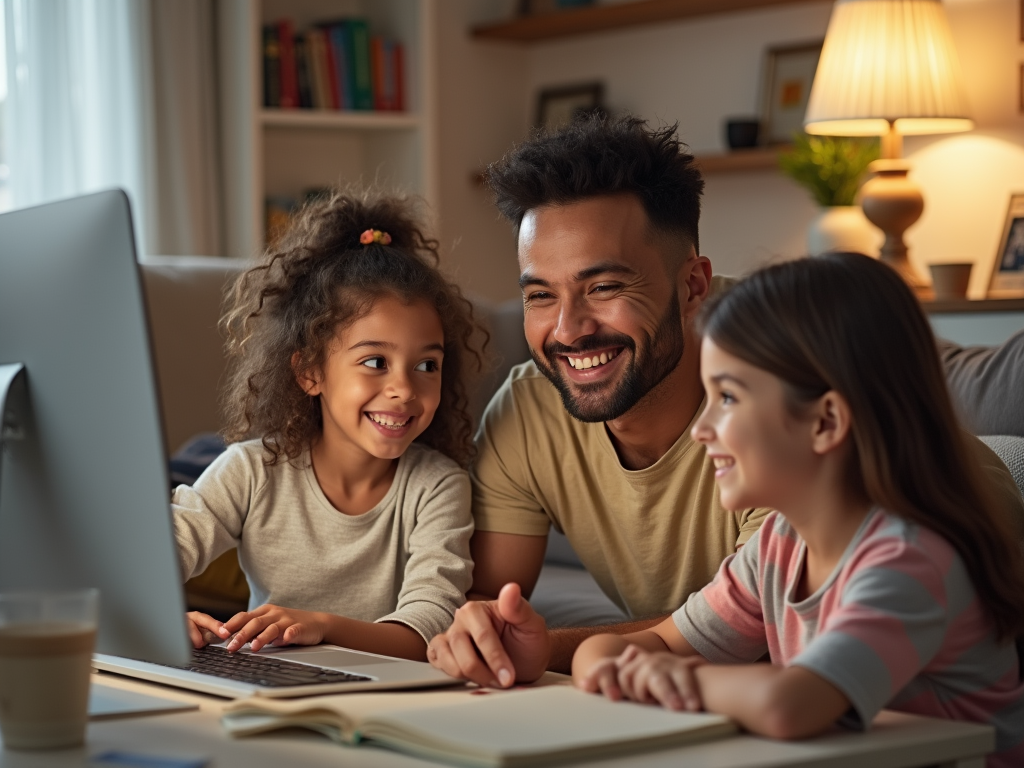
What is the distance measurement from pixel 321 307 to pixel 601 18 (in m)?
2.82

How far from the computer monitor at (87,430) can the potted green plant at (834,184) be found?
2757mm

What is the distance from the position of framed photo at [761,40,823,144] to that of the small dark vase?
79 mm

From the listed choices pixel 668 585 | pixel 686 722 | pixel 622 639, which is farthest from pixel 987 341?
pixel 686 722

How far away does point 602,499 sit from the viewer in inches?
76.5

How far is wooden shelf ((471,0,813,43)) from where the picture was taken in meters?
4.15

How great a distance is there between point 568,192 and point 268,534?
636 millimetres

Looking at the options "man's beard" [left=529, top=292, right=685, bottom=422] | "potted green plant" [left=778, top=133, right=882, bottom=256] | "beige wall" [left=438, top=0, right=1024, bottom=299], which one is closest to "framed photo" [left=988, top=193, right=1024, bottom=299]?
"beige wall" [left=438, top=0, right=1024, bottom=299]

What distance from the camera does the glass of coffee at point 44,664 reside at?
1.02 meters

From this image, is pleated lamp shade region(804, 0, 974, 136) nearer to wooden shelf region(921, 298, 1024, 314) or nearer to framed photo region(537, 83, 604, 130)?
wooden shelf region(921, 298, 1024, 314)

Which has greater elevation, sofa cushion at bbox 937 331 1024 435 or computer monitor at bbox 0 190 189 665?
computer monitor at bbox 0 190 189 665

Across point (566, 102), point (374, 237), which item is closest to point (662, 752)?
point (374, 237)

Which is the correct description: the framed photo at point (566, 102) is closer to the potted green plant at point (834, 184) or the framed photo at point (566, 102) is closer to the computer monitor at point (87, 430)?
the potted green plant at point (834, 184)

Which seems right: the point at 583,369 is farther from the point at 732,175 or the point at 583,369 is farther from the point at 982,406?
the point at 732,175

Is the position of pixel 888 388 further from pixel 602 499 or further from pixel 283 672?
pixel 602 499
